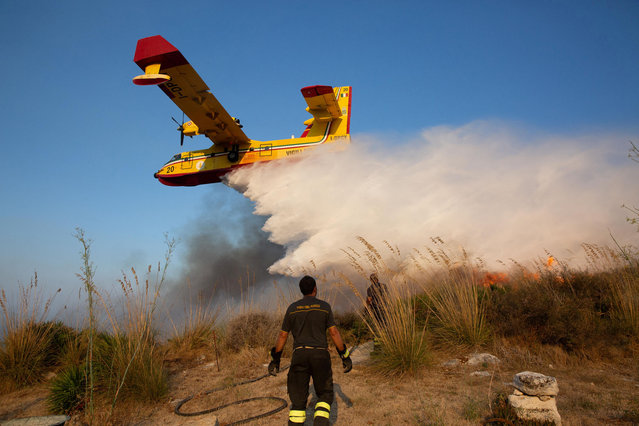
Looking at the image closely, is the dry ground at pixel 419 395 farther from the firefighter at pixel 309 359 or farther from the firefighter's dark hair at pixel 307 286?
the firefighter's dark hair at pixel 307 286

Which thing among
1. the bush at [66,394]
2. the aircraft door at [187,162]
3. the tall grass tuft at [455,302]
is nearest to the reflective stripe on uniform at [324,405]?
the tall grass tuft at [455,302]

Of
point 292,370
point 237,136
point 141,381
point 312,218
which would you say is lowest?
point 141,381

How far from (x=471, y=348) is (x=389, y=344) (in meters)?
1.87

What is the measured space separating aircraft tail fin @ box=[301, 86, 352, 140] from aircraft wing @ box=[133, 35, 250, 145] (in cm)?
318

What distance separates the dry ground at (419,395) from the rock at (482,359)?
118 mm

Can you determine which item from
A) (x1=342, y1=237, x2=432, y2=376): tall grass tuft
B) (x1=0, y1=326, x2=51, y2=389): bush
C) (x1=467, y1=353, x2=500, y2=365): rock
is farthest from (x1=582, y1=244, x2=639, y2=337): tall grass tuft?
(x1=0, y1=326, x2=51, y2=389): bush

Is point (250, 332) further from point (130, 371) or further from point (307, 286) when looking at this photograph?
point (307, 286)

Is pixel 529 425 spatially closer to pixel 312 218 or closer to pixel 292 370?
pixel 292 370

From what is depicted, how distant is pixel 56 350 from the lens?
315 inches

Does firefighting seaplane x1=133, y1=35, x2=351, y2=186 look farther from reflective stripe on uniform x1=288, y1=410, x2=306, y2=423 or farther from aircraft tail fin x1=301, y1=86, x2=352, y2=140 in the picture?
reflective stripe on uniform x1=288, y1=410, x2=306, y2=423

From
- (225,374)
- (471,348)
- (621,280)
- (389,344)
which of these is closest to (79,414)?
(225,374)

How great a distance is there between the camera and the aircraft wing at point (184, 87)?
36.6 feet

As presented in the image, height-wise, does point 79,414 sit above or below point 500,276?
below

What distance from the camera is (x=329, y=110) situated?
1464 cm
